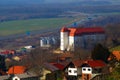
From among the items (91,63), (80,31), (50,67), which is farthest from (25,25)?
(91,63)

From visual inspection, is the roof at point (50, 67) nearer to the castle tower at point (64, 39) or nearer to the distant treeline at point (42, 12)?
the castle tower at point (64, 39)

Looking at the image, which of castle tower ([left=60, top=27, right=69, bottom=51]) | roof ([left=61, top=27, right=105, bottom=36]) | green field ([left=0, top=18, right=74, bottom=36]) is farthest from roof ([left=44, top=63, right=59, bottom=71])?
green field ([left=0, top=18, right=74, bottom=36])

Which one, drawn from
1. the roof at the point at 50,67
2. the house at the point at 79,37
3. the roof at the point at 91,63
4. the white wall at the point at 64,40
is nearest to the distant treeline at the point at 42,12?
the house at the point at 79,37

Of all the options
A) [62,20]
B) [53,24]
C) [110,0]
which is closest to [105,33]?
[53,24]

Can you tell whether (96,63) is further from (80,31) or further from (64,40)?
(80,31)

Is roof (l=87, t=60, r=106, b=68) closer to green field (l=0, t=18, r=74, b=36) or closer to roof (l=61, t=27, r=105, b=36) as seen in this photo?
roof (l=61, t=27, r=105, b=36)

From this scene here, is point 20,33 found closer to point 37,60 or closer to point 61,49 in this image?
point 61,49
